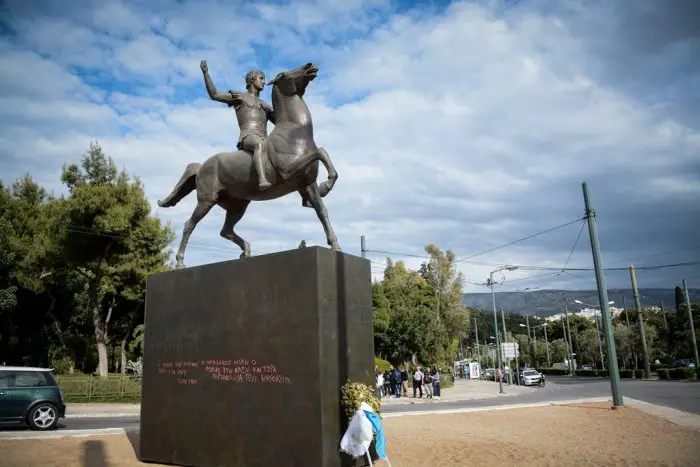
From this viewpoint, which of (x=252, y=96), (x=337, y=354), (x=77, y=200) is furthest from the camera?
(x=77, y=200)

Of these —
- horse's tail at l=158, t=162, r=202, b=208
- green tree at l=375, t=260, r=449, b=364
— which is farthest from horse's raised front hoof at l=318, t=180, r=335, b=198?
green tree at l=375, t=260, r=449, b=364

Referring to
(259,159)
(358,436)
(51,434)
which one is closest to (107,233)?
(51,434)

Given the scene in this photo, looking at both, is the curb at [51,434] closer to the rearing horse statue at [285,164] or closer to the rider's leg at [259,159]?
the rearing horse statue at [285,164]

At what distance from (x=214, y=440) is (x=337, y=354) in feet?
8.13

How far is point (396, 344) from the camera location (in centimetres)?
3675

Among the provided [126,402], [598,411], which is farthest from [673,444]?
[126,402]

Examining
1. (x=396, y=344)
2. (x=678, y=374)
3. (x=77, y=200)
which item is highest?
(x=77, y=200)

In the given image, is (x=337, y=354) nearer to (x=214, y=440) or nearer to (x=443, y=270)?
(x=214, y=440)

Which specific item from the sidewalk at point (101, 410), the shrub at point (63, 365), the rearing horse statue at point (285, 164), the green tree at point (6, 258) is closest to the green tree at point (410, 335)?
the sidewalk at point (101, 410)

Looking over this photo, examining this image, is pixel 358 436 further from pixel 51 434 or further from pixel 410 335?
pixel 410 335

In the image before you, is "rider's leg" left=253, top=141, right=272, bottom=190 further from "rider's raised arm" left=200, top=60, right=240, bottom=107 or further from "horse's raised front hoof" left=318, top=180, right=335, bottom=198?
"rider's raised arm" left=200, top=60, right=240, bottom=107

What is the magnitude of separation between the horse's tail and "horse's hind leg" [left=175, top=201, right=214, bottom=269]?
0.69 meters

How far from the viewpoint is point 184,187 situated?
991 cm

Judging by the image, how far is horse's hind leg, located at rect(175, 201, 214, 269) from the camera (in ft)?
30.7
